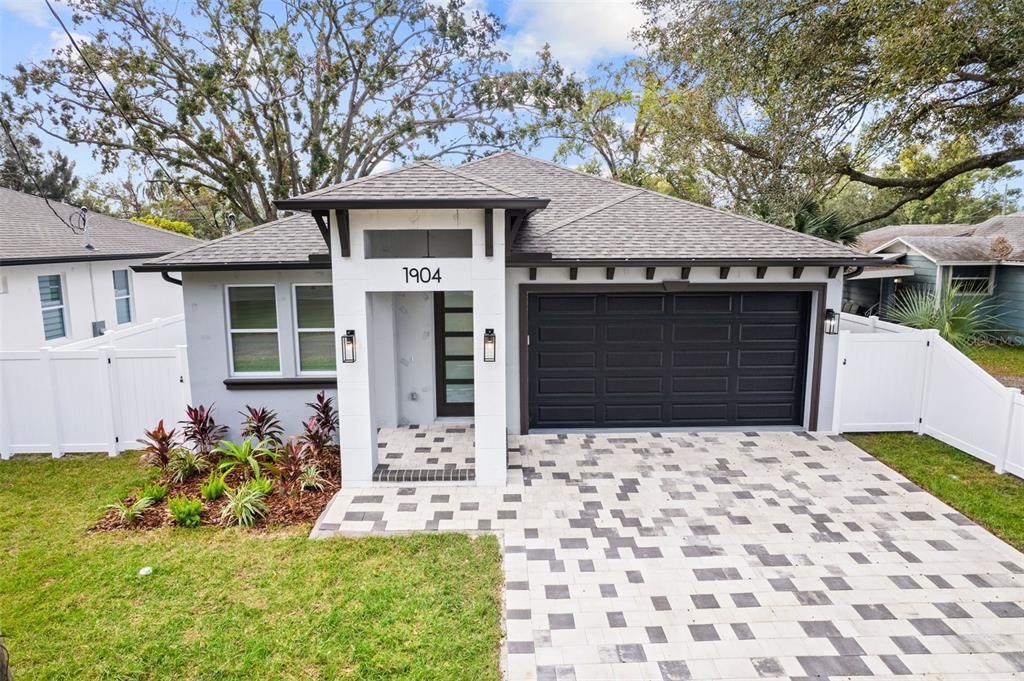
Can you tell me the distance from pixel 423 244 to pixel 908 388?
8.08 meters

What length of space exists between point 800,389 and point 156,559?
30.4 ft

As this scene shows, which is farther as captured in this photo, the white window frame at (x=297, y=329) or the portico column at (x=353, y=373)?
the white window frame at (x=297, y=329)

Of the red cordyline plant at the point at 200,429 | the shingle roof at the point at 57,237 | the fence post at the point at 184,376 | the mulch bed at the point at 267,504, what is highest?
the shingle roof at the point at 57,237

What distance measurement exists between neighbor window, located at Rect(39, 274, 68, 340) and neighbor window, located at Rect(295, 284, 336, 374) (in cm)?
736

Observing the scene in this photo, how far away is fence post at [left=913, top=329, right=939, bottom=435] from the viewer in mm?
8914

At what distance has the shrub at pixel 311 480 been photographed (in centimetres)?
723

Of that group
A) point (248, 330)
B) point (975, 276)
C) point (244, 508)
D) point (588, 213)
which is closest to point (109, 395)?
point (248, 330)

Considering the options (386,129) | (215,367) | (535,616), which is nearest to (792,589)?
(535,616)

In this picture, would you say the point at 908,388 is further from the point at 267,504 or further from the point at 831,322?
the point at 267,504

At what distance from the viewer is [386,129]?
21.0 metres

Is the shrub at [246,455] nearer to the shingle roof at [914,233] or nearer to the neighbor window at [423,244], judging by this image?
the neighbor window at [423,244]

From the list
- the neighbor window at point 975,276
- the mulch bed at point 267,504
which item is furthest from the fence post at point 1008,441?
the neighbor window at point 975,276

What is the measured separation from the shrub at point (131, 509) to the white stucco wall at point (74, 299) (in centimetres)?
647

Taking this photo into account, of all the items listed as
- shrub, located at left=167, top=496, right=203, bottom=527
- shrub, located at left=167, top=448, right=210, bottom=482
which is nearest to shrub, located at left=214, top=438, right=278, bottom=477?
shrub, located at left=167, top=448, right=210, bottom=482
